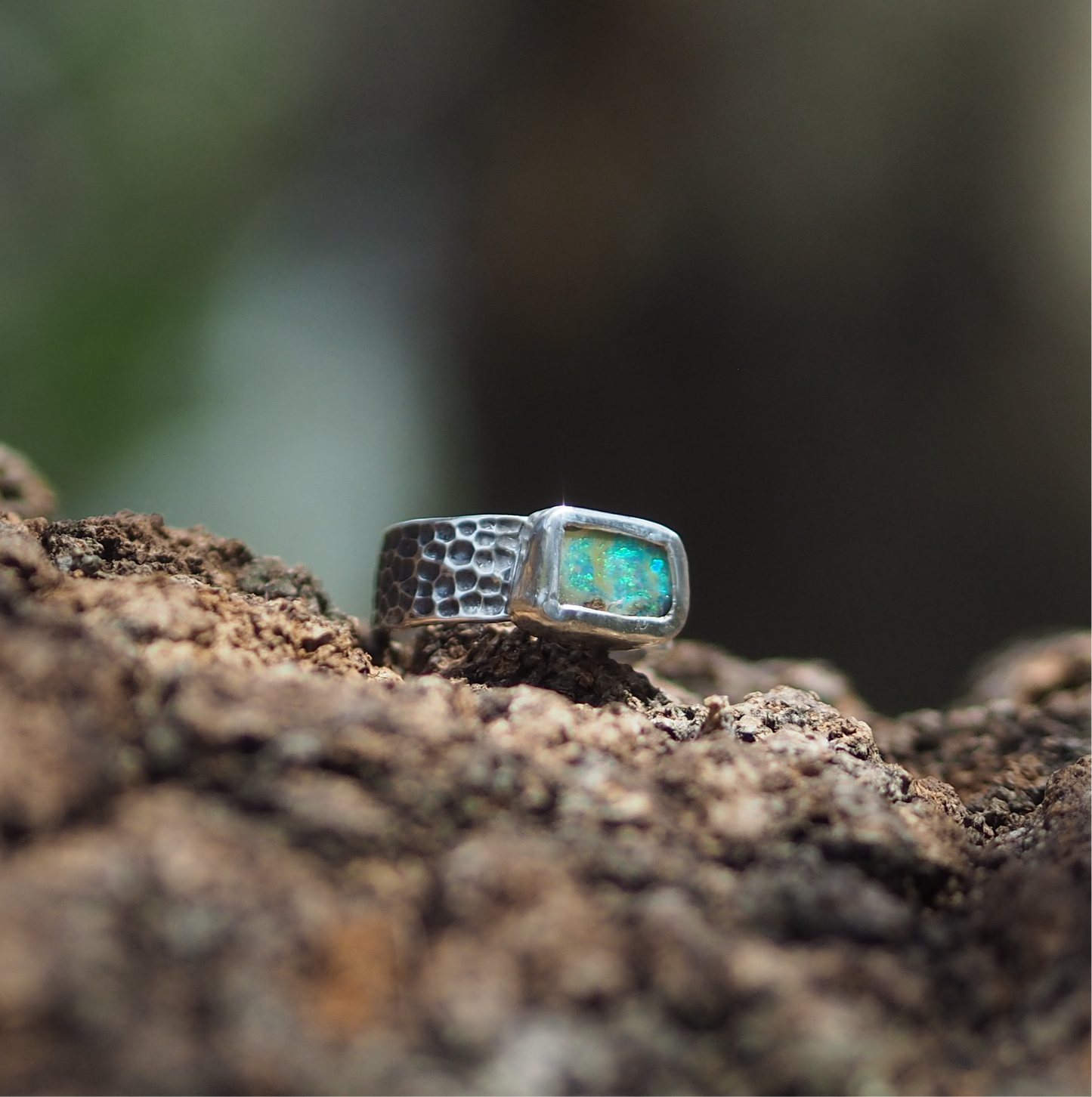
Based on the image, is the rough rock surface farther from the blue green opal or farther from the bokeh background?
the bokeh background

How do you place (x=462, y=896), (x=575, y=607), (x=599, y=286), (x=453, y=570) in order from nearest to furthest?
(x=462, y=896), (x=575, y=607), (x=453, y=570), (x=599, y=286)

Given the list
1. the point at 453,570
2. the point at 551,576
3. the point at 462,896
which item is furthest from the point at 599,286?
the point at 462,896

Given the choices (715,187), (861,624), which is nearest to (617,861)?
(861,624)

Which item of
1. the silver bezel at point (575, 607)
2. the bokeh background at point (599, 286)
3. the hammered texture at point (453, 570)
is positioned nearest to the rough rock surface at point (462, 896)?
the silver bezel at point (575, 607)

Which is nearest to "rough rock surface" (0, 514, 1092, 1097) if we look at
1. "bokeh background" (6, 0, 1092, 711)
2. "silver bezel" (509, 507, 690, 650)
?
"silver bezel" (509, 507, 690, 650)

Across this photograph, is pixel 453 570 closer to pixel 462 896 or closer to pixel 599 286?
pixel 462 896

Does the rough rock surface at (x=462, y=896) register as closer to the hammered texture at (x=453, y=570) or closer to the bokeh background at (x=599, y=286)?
the hammered texture at (x=453, y=570)

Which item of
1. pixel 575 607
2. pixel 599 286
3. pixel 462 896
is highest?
pixel 599 286

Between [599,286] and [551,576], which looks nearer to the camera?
[551,576]
